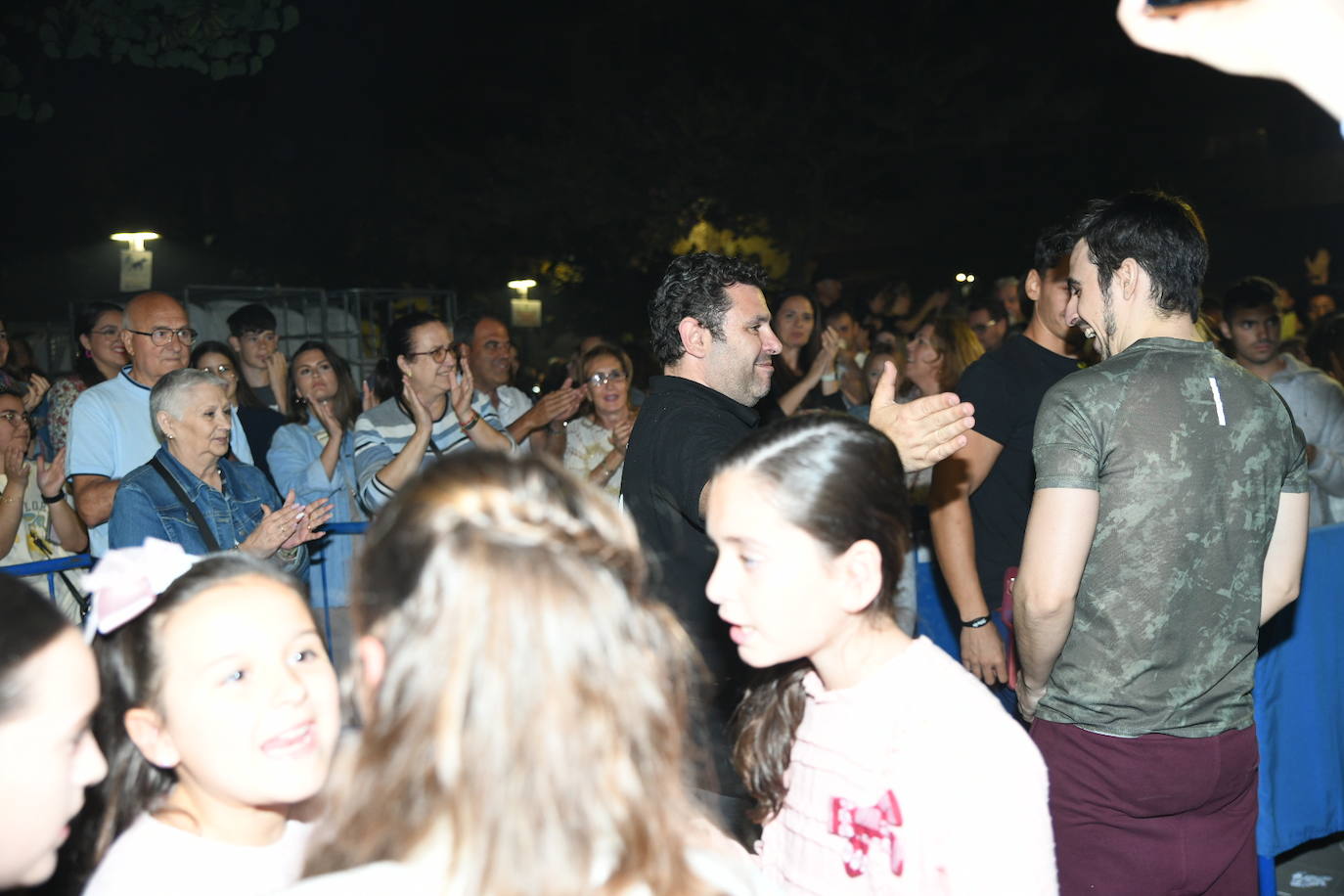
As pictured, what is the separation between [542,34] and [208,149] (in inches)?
252

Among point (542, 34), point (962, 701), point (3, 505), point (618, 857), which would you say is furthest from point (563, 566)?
point (542, 34)

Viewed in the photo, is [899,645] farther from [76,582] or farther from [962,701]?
[76,582]

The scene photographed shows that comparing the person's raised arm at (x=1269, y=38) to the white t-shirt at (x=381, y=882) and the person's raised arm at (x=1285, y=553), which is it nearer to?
the white t-shirt at (x=381, y=882)

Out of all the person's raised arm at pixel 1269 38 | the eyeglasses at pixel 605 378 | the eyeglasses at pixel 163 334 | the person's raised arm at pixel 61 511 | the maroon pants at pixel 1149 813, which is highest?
the person's raised arm at pixel 1269 38

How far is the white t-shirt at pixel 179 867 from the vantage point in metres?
1.94

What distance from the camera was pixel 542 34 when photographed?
2044 centimetres

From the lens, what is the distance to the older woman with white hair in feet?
13.4

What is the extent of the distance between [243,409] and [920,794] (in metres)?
5.25

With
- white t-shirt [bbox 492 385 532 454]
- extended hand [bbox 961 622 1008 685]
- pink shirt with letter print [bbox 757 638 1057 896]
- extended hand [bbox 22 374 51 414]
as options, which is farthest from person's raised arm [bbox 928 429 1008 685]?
extended hand [bbox 22 374 51 414]

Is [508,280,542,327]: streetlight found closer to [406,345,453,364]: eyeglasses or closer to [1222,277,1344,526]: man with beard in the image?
[406,345,453,364]: eyeglasses

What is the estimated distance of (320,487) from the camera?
579 cm

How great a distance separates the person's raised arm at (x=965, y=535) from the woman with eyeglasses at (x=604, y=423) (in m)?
2.80

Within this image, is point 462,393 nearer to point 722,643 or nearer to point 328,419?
point 328,419

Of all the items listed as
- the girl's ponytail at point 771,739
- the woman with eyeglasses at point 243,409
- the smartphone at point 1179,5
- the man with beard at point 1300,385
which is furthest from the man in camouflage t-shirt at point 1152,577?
the woman with eyeglasses at point 243,409
